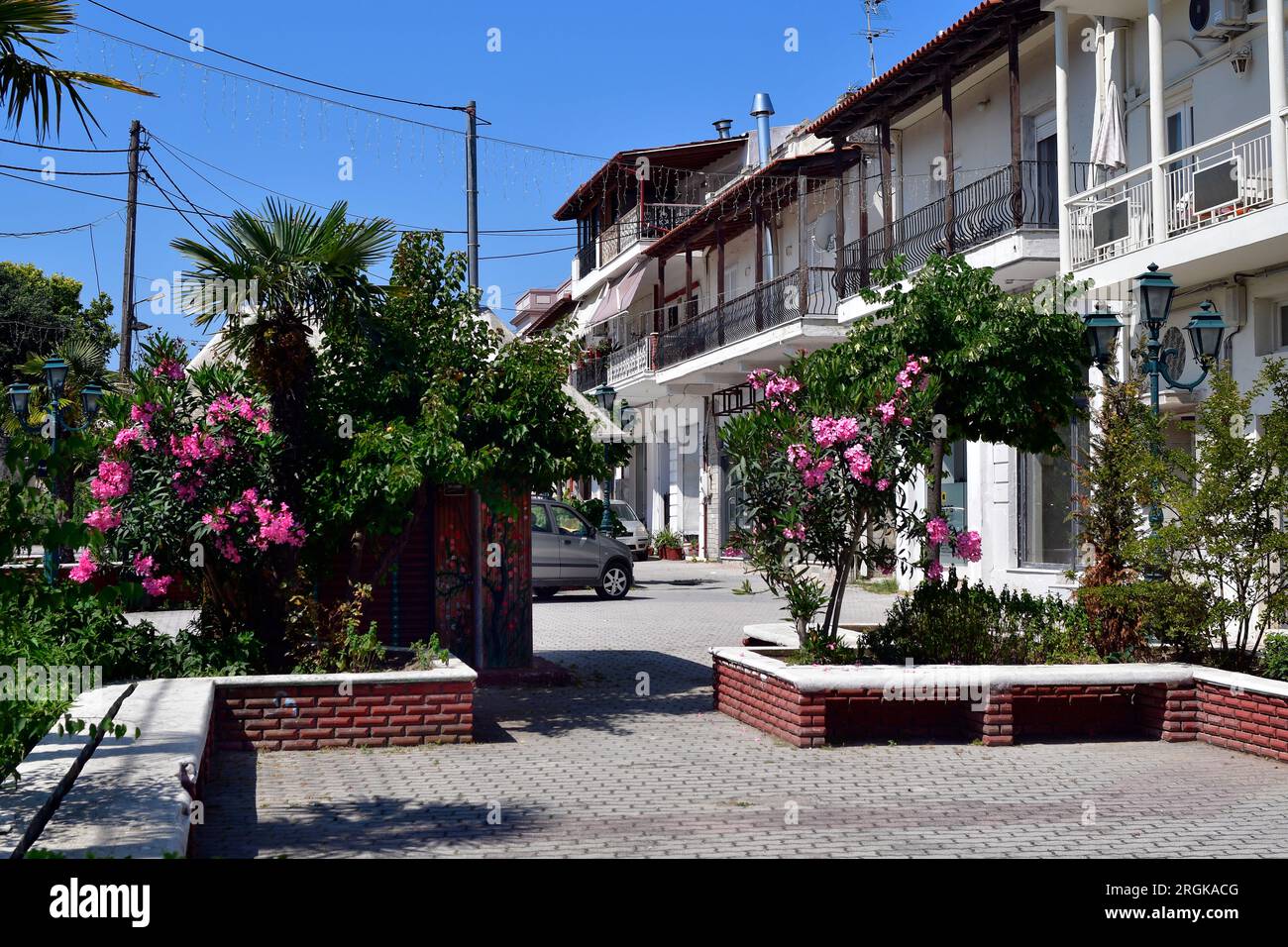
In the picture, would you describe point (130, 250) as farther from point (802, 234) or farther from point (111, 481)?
point (111, 481)

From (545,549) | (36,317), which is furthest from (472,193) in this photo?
(36,317)

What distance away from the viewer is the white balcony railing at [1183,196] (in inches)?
562

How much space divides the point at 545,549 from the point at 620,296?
583 inches

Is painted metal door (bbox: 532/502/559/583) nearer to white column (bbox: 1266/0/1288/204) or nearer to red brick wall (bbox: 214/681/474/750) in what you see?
white column (bbox: 1266/0/1288/204)

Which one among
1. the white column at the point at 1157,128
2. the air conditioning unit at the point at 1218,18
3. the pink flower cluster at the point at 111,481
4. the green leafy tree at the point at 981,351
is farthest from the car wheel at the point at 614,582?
the pink flower cluster at the point at 111,481

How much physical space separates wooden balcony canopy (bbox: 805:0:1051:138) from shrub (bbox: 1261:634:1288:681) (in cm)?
1091

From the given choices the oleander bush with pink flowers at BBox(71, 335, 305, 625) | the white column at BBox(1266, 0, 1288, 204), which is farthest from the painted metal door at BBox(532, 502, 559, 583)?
the oleander bush with pink flowers at BBox(71, 335, 305, 625)

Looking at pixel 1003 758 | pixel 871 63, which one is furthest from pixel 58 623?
pixel 871 63

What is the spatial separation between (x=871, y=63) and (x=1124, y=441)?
24.9 metres

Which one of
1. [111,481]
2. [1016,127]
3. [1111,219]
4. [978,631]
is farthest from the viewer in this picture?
[1016,127]

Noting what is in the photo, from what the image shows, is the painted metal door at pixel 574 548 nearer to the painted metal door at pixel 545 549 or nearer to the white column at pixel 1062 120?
the painted metal door at pixel 545 549

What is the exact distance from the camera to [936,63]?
2038 centimetres

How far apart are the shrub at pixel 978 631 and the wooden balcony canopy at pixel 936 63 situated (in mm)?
10236
